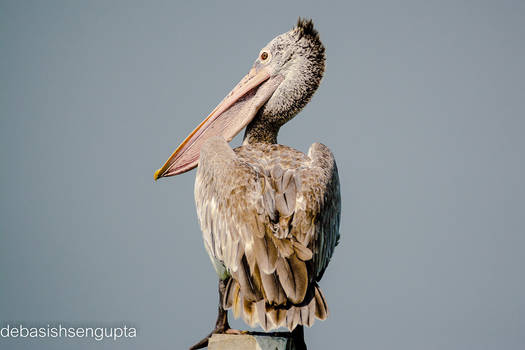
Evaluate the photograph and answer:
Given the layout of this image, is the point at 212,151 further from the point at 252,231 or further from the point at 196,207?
the point at 252,231

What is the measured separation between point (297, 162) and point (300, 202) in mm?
691

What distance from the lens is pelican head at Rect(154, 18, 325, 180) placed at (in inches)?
267

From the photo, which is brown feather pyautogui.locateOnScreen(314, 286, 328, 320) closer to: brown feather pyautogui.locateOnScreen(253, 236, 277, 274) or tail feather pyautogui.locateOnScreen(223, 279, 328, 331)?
tail feather pyautogui.locateOnScreen(223, 279, 328, 331)

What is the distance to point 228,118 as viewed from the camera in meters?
6.92

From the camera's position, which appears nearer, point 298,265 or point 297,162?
point 298,265

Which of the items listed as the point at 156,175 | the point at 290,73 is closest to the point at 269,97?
the point at 290,73

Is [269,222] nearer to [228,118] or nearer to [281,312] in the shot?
[281,312]

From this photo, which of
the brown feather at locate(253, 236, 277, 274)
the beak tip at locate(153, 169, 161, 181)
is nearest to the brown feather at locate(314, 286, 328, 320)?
the brown feather at locate(253, 236, 277, 274)

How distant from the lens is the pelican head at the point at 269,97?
6785 millimetres

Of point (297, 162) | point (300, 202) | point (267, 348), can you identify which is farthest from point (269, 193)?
point (267, 348)

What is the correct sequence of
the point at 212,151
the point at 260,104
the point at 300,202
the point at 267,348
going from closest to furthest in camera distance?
the point at 267,348 → the point at 300,202 → the point at 212,151 → the point at 260,104

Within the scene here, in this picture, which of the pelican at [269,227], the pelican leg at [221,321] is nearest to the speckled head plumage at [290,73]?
the pelican at [269,227]

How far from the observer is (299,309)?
4.62 m

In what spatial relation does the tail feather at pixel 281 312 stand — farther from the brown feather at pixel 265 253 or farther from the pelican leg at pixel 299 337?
the pelican leg at pixel 299 337
